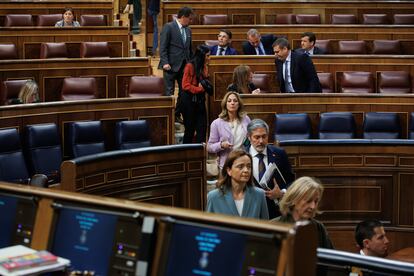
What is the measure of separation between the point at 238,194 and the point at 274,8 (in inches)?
334

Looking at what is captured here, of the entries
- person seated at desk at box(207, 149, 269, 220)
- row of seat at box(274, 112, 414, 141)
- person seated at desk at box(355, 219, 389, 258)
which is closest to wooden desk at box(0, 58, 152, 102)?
row of seat at box(274, 112, 414, 141)

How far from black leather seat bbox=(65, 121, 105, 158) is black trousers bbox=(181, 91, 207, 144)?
1.31 metres

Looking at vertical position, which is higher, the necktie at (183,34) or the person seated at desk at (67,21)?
the person seated at desk at (67,21)

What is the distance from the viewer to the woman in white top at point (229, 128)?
6.76 meters

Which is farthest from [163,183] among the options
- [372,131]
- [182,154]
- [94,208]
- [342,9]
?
[342,9]

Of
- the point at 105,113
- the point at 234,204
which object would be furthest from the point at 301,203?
the point at 105,113

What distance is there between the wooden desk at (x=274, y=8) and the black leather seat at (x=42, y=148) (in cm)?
569

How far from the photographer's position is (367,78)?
378 inches

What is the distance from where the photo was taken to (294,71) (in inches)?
343

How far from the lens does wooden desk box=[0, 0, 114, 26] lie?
12.4 m

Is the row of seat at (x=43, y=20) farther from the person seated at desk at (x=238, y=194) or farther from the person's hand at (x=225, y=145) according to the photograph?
the person seated at desk at (x=238, y=194)

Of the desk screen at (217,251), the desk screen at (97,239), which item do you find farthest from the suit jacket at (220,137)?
the desk screen at (217,251)

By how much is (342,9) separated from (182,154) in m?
7.14

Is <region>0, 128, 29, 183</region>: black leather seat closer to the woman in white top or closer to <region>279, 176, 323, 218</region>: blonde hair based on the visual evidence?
the woman in white top
